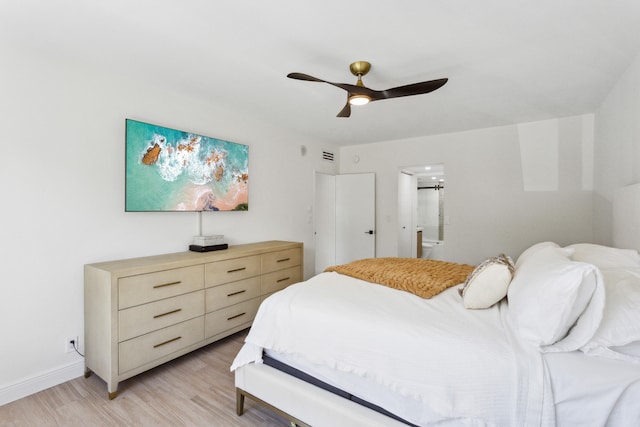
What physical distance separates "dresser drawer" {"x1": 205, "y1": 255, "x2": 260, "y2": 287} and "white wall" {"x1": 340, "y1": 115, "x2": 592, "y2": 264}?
8.61 ft

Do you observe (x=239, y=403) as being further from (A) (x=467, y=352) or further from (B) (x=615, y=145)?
(B) (x=615, y=145)

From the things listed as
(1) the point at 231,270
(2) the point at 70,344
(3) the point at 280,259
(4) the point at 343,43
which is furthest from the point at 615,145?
(2) the point at 70,344

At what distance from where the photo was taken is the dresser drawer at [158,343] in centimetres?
216

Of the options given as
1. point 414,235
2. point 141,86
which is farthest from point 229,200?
point 414,235

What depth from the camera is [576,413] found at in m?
1.14

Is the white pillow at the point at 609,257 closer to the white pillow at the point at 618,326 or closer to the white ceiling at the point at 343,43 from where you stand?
the white pillow at the point at 618,326

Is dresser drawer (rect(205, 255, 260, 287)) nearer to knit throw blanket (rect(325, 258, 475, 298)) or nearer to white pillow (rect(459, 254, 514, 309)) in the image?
knit throw blanket (rect(325, 258, 475, 298))

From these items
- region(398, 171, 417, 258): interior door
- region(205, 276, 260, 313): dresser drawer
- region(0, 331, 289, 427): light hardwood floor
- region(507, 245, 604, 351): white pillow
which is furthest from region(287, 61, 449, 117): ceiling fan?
region(398, 171, 417, 258): interior door

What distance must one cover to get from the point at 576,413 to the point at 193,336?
8.29 feet

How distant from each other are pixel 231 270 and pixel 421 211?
640 cm

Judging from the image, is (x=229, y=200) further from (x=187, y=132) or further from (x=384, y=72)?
(x=384, y=72)

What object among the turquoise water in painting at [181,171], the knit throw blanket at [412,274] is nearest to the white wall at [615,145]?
the knit throw blanket at [412,274]

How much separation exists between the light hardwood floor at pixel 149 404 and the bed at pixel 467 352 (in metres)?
0.21

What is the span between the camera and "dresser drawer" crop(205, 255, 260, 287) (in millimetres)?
2713
